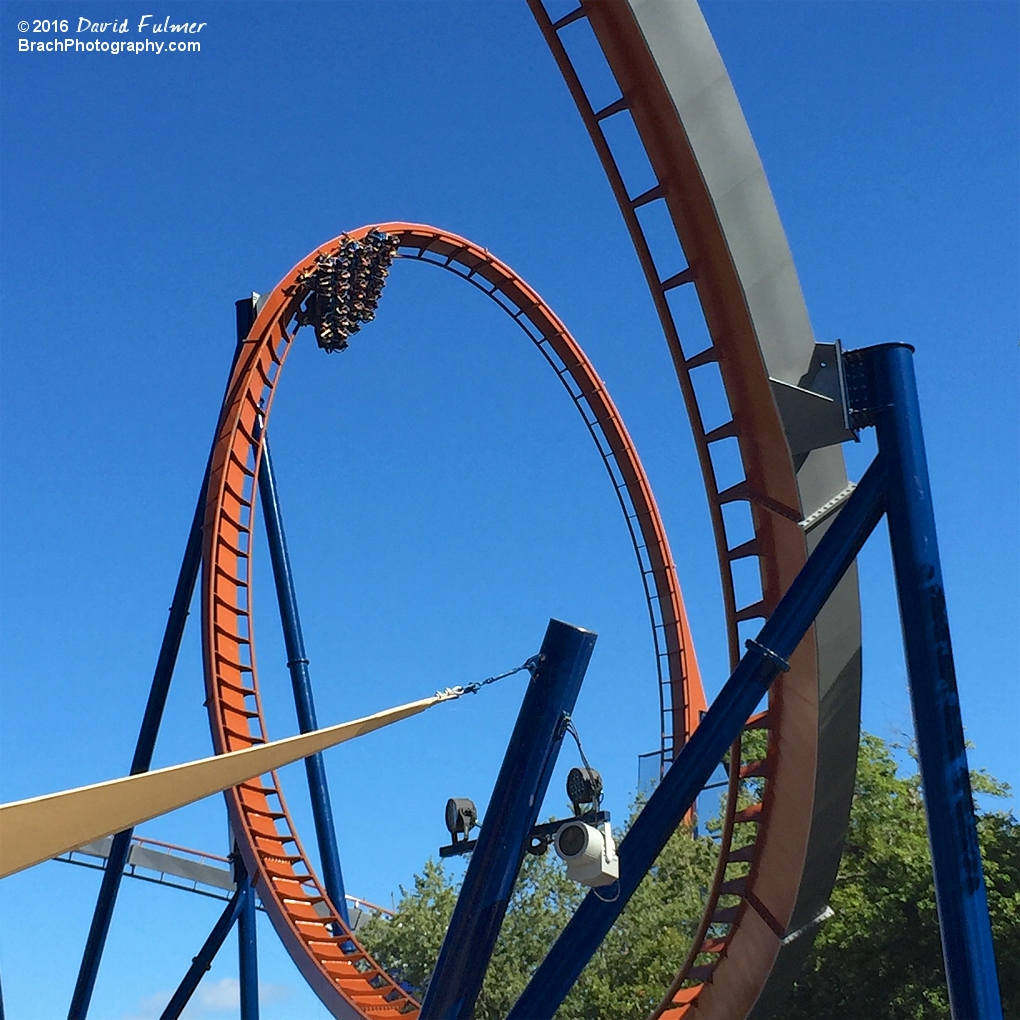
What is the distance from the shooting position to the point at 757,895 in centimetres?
665

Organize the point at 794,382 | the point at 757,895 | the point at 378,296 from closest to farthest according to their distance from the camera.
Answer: the point at 794,382, the point at 757,895, the point at 378,296

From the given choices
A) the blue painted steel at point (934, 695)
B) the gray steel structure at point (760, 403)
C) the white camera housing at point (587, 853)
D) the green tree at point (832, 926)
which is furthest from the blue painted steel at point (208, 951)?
the blue painted steel at point (934, 695)

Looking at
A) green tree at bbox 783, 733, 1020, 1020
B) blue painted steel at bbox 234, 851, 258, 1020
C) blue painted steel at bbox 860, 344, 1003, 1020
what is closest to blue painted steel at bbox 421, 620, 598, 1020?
blue painted steel at bbox 860, 344, 1003, 1020

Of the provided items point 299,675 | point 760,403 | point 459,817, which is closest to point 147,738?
point 299,675

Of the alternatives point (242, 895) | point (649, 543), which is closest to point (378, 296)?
point (649, 543)

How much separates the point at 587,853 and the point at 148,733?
6100mm

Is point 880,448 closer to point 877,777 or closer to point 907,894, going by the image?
point 907,894

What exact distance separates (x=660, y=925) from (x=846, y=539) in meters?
7.55

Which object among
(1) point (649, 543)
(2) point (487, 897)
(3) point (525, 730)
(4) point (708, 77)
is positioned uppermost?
(1) point (649, 543)

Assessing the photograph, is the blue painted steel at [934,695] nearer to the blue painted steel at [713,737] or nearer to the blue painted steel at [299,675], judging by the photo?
the blue painted steel at [713,737]

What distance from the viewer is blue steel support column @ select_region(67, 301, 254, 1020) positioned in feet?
33.0

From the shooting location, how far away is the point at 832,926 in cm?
939

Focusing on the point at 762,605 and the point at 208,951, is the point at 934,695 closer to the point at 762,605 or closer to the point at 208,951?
the point at 762,605

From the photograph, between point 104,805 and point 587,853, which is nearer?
point 104,805
